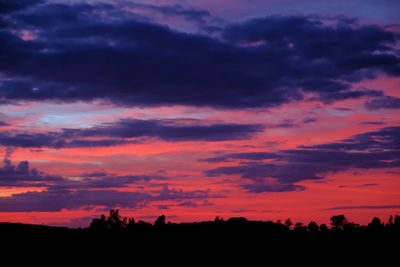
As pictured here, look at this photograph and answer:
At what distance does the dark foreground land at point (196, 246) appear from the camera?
6194 centimetres

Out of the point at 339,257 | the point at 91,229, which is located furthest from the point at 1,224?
the point at 339,257

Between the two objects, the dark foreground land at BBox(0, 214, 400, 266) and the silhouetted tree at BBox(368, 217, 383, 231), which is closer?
the dark foreground land at BBox(0, 214, 400, 266)

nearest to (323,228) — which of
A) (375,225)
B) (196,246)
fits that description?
(375,225)

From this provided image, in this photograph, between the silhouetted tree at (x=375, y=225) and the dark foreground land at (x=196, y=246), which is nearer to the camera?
the dark foreground land at (x=196, y=246)

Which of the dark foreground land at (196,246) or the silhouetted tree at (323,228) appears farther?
the silhouetted tree at (323,228)

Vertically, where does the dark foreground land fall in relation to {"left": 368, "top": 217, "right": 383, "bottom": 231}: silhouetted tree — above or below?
below

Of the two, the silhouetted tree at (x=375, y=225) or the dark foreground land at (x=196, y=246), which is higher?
the silhouetted tree at (x=375, y=225)

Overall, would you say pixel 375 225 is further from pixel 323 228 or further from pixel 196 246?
pixel 196 246

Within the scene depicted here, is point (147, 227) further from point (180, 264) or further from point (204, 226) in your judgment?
point (180, 264)

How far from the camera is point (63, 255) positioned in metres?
61.3

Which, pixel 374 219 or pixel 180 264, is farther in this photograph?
pixel 374 219

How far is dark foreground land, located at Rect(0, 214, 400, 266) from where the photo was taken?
61.9 metres

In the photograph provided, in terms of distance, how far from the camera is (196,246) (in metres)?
68.8

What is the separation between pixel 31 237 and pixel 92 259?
9.91 metres
